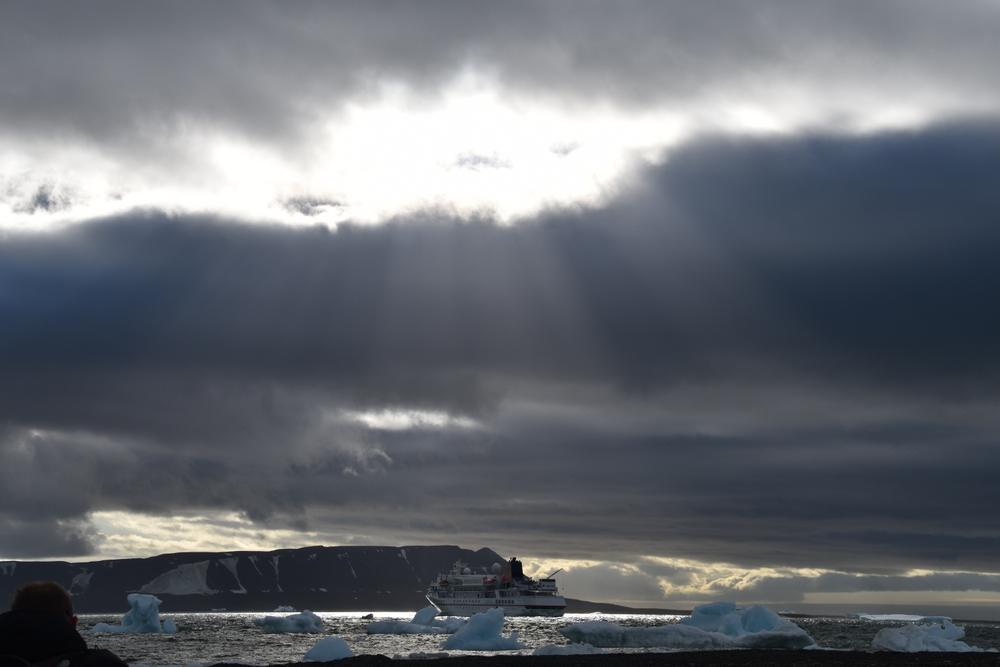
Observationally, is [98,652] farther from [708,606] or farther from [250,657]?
[708,606]

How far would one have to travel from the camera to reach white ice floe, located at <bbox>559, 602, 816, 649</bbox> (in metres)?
→ 87.7

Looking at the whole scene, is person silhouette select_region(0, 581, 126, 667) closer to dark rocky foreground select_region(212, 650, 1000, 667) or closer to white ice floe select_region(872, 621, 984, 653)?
dark rocky foreground select_region(212, 650, 1000, 667)

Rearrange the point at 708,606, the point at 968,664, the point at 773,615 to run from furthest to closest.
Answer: the point at 708,606 < the point at 773,615 < the point at 968,664

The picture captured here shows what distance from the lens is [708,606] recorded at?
355 ft

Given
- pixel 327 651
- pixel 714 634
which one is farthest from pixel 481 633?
pixel 327 651

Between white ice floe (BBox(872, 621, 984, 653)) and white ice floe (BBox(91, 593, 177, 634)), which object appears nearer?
white ice floe (BBox(872, 621, 984, 653))

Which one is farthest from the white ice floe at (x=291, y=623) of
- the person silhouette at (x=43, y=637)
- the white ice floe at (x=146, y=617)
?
the person silhouette at (x=43, y=637)

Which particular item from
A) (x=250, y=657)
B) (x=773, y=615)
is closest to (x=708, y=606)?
(x=773, y=615)

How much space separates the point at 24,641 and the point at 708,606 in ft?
342

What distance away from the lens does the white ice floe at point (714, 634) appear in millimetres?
87688

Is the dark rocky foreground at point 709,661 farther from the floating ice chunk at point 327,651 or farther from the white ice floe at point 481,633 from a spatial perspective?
the white ice floe at point 481,633

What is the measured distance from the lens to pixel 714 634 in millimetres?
89500

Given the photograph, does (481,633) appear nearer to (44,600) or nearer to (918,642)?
(918,642)

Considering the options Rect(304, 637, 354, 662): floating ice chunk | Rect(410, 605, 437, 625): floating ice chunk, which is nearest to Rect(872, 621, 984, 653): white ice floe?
Rect(304, 637, 354, 662): floating ice chunk
